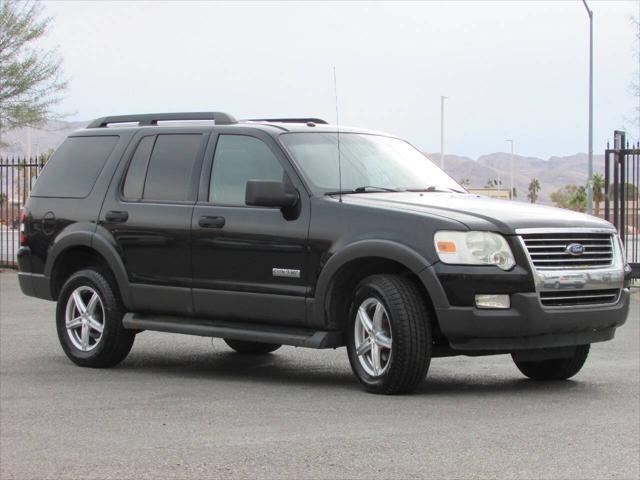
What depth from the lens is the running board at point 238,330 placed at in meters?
9.52

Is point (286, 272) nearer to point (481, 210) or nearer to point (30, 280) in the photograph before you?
point (481, 210)

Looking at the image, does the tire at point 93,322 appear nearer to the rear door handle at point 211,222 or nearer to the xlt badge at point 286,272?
the rear door handle at point 211,222

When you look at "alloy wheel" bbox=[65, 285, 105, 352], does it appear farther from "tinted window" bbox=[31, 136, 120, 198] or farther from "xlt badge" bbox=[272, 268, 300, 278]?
"xlt badge" bbox=[272, 268, 300, 278]

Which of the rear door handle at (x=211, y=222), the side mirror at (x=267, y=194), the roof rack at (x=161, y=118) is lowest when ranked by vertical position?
the rear door handle at (x=211, y=222)

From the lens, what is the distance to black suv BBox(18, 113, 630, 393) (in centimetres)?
889

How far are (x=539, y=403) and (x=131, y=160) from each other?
4.12 m

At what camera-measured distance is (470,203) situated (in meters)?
9.62

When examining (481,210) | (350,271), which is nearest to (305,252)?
(350,271)

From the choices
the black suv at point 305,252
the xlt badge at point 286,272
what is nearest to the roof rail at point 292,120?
the black suv at point 305,252

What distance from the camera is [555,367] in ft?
33.4

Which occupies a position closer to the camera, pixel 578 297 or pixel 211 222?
pixel 578 297

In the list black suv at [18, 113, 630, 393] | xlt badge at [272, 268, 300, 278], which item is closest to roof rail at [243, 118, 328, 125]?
black suv at [18, 113, 630, 393]

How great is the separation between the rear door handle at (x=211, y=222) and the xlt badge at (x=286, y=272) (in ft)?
2.12

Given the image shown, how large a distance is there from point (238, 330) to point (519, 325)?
7.65 ft
